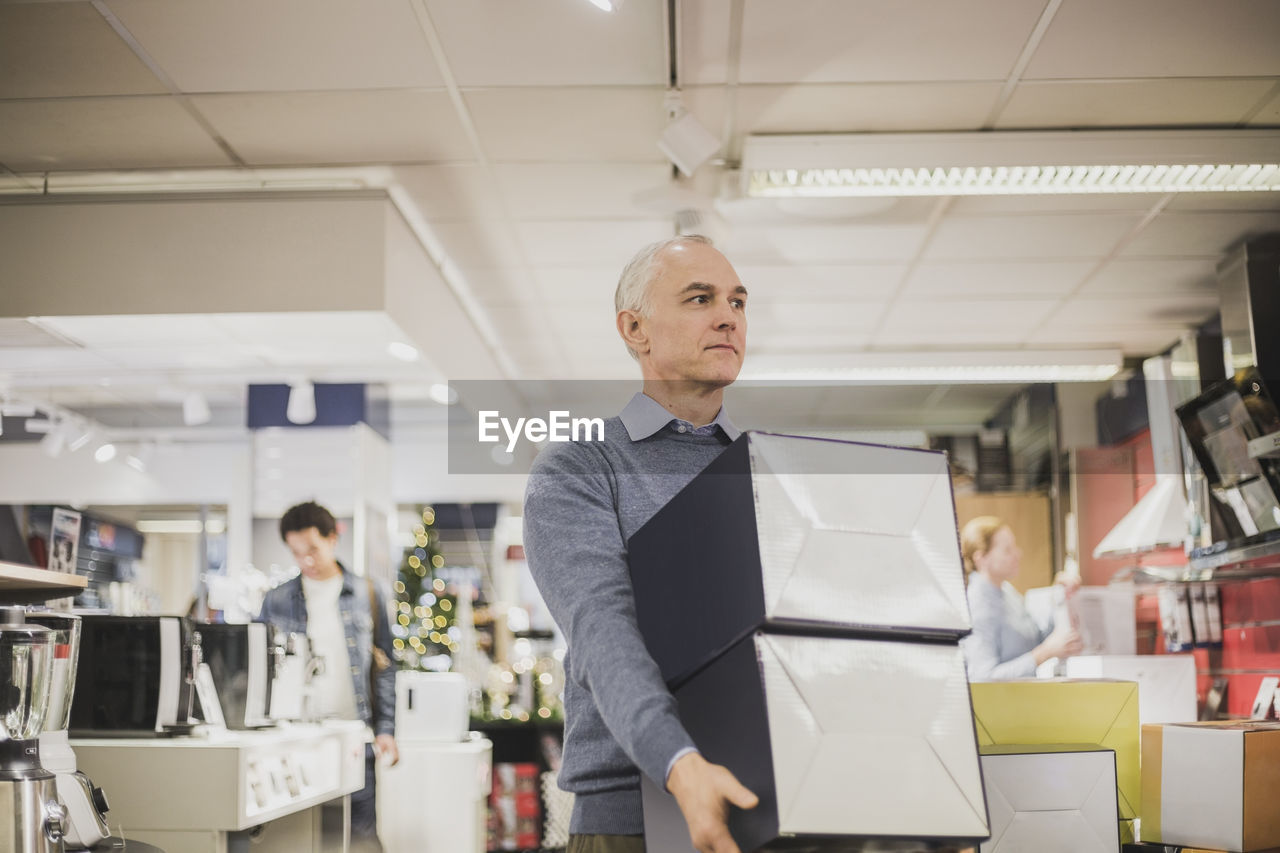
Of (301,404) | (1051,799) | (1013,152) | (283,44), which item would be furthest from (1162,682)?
(301,404)

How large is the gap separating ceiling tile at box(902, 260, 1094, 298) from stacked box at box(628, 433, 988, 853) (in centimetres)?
447

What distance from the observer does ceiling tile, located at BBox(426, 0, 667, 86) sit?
10.3 feet

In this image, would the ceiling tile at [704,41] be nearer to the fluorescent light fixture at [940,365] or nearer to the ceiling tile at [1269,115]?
the ceiling tile at [1269,115]

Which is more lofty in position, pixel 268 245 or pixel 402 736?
pixel 268 245

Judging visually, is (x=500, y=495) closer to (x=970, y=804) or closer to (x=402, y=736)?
(x=402, y=736)

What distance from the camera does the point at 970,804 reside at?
99cm

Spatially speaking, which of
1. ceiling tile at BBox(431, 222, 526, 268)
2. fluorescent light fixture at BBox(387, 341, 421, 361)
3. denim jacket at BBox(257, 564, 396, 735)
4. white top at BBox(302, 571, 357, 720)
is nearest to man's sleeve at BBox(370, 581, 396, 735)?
denim jacket at BBox(257, 564, 396, 735)

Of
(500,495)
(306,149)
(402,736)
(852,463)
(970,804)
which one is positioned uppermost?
(306,149)

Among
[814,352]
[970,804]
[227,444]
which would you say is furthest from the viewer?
[227,444]

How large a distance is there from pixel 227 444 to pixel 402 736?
4.16 m

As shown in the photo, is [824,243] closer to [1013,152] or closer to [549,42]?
[1013,152]

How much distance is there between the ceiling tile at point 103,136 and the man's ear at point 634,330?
8.96 feet

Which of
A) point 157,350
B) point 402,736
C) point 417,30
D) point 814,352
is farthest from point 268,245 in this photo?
point 814,352

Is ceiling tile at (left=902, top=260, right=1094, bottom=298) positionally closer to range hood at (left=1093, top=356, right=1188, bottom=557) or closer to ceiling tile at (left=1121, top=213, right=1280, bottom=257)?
ceiling tile at (left=1121, top=213, right=1280, bottom=257)
